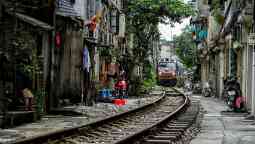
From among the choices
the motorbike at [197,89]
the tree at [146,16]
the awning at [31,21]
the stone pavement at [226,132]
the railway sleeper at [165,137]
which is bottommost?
the motorbike at [197,89]

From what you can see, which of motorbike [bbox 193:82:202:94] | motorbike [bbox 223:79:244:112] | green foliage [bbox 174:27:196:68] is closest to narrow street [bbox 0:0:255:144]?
motorbike [bbox 223:79:244:112]

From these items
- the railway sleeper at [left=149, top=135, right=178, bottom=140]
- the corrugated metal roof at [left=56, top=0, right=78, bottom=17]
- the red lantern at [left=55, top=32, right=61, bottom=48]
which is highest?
the corrugated metal roof at [left=56, top=0, right=78, bottom=17]

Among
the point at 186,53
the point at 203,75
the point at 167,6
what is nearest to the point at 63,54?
the point at 167,6

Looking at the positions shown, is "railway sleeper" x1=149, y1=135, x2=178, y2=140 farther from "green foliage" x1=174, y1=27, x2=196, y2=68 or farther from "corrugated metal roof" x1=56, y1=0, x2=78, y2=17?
"green foliage" x1=174, y1=27, x2=196, y2=68

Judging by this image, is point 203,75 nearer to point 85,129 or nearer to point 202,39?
point 202,39

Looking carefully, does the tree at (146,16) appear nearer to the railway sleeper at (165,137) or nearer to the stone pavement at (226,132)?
the stone pavement at (226,132)

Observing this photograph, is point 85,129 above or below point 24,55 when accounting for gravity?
below

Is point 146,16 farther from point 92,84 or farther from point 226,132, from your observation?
point 226,132

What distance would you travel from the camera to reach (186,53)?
77.8 m

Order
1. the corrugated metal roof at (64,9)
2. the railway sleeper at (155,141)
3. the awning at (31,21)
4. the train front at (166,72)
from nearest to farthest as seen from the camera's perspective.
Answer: the railway sleeper at (155,141) → the awning at (31,21) → the corrugated metal roof at (64,9) → the train front at (166,72)

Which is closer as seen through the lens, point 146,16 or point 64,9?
point 64,9

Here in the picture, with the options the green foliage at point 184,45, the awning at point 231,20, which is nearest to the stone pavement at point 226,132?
the awning at point 231,20

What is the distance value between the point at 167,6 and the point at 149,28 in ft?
8.42

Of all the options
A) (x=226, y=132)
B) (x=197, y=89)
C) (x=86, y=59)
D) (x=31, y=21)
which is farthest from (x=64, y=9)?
(x=197, y=89)
